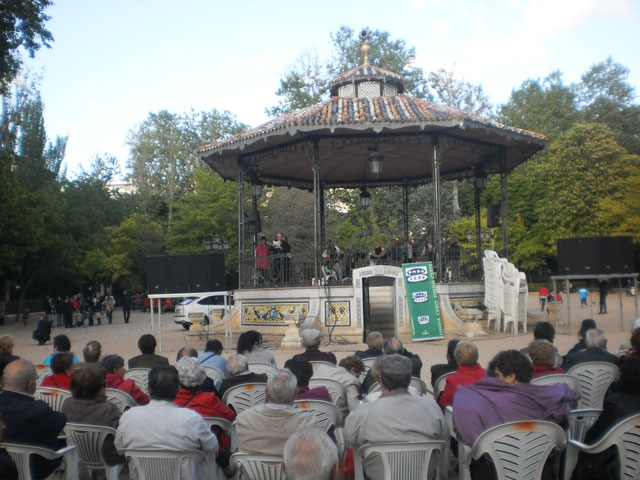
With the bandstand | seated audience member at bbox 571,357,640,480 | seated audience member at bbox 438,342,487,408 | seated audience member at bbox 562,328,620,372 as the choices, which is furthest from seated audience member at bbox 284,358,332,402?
the bandstand

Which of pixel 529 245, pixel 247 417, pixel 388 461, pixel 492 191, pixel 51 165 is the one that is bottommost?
pixel 388 461

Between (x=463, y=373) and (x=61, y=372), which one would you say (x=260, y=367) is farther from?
(x=463, y=373)

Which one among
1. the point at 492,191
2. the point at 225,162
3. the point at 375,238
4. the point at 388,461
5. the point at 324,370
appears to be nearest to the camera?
the point at 388,461

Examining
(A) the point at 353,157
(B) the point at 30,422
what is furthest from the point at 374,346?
(A) the point at 353,157

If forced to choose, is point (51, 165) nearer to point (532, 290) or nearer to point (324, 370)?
point (532, 290)

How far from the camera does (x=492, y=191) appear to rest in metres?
44.2

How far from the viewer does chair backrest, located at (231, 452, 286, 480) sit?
10.7 ft

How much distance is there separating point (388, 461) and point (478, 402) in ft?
2.27

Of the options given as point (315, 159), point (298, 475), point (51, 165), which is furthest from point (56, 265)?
point (298, 475)

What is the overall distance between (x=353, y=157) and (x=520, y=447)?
1718 centimetres

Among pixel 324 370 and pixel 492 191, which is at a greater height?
pixel 492 191

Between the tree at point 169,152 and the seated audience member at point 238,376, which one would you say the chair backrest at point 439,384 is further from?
the tree at point 169,152

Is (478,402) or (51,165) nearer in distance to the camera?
(478,402)

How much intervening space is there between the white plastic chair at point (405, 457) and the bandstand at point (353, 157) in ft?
38.2
